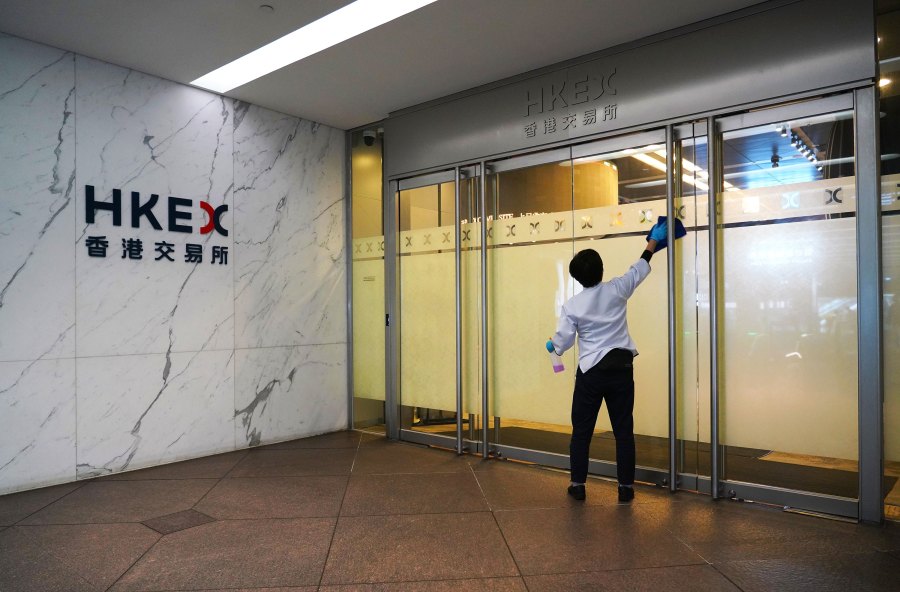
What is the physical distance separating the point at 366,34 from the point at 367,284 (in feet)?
10.2

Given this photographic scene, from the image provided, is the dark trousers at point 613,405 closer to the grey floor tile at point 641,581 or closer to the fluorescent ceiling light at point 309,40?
the grey floor tile at point 641,581

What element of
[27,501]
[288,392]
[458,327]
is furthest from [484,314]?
[27,501]

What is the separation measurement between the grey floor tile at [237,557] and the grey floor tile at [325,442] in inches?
94.0

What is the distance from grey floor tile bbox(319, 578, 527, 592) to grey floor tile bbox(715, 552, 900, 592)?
3.82 feet

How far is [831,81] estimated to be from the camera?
4.20 metres

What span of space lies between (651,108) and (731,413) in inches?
96.8

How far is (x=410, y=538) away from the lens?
154 inches

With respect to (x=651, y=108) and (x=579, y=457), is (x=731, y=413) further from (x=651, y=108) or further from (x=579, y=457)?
(x=651, y=108)

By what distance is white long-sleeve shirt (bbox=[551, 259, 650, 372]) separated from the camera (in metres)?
4.59

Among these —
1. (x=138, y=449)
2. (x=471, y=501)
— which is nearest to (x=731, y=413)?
(x=471, y=501)

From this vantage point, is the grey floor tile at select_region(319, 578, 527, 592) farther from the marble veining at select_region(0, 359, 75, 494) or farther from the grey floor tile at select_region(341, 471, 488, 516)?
the marble veining at select_region(0, 359, 75, 494)

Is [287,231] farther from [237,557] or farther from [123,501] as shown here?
[237,557]

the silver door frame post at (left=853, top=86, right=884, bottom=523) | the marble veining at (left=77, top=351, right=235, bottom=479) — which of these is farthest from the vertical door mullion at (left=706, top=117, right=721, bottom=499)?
the marble veining at (left=77, top=351, right=235, bottom=479)

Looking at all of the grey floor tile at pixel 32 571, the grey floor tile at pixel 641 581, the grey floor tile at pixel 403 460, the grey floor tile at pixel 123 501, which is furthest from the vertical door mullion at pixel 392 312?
the grey floor tile at pixel 641 581
